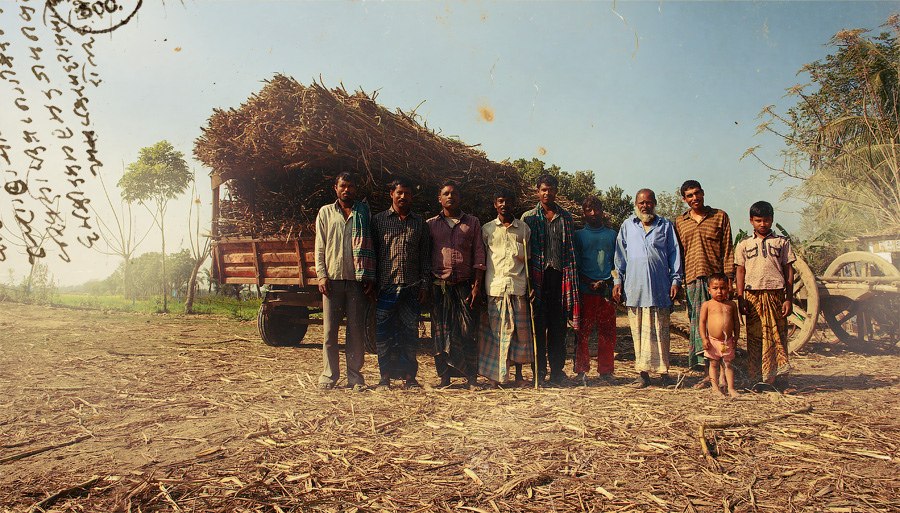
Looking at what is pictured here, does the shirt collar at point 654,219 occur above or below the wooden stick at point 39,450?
above

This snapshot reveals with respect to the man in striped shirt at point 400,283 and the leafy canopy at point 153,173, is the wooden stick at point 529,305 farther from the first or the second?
the leafy canopy at point 153,173

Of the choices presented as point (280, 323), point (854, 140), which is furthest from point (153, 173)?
point (854, 140)

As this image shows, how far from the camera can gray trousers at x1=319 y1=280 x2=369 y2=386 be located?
4258 millimetres

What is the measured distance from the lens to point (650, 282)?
4188mm

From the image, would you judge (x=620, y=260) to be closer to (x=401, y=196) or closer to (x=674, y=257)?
(x=674, y=257)

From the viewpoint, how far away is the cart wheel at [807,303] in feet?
17.2

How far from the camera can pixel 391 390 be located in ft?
13.5

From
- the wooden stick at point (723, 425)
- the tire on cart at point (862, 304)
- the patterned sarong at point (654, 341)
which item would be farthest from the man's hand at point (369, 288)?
the tire on cart at point (862, 304)

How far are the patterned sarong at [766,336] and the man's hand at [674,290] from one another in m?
0.60

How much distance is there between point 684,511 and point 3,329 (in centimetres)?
1085

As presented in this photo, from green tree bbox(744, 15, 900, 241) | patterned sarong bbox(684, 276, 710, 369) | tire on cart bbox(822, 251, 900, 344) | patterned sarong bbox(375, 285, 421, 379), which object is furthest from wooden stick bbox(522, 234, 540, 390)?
green tree bbox(744, 15, 900, 241)

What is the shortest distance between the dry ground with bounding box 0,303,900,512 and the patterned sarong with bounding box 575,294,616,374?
27cm

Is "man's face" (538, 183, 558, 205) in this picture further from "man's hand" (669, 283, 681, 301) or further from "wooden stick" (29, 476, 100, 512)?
"wooden stick" (29, 476, 100, 512)

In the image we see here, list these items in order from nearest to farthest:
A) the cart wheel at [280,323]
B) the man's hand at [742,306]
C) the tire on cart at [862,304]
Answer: the man's hand at [742,306], the tire on cart at [862,304], the cart wheel at [280,323]
